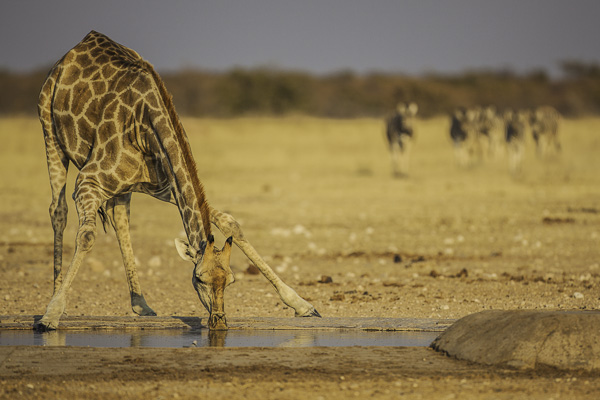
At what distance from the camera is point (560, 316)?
579 centimetres

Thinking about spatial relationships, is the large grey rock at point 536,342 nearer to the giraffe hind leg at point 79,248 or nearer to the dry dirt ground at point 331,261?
the dry dirt ground at point 331,261

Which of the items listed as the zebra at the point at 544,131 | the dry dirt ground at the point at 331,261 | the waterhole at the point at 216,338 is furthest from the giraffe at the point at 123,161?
the zebra at the point at 544,131

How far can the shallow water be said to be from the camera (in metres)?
6.57

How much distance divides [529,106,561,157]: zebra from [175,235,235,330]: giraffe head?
27.3m

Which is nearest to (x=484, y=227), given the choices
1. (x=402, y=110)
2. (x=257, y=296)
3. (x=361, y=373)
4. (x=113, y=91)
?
(x=257, y=296)

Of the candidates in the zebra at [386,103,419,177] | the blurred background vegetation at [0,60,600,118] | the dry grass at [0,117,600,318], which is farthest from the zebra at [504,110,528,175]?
the blurred background vegetation at [0,60,600,118]

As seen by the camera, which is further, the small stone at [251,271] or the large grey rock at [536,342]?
the small stone at [251,271]

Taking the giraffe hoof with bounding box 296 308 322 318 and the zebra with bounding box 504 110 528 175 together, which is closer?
the giraffe hoof with bounding box 296 308 322 318

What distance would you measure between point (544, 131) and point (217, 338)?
2750 cm

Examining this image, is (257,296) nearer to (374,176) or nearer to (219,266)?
(219,266)

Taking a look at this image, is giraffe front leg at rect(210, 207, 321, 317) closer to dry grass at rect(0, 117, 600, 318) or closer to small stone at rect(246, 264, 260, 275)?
dry grass at rect(0, 117, 600, 318)

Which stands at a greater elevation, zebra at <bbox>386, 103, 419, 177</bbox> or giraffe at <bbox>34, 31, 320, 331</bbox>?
zebra at <bbox>386, 103, 419, 177</bbox>

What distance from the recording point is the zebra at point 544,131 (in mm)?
32428

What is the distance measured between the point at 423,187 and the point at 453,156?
35.5 ft
